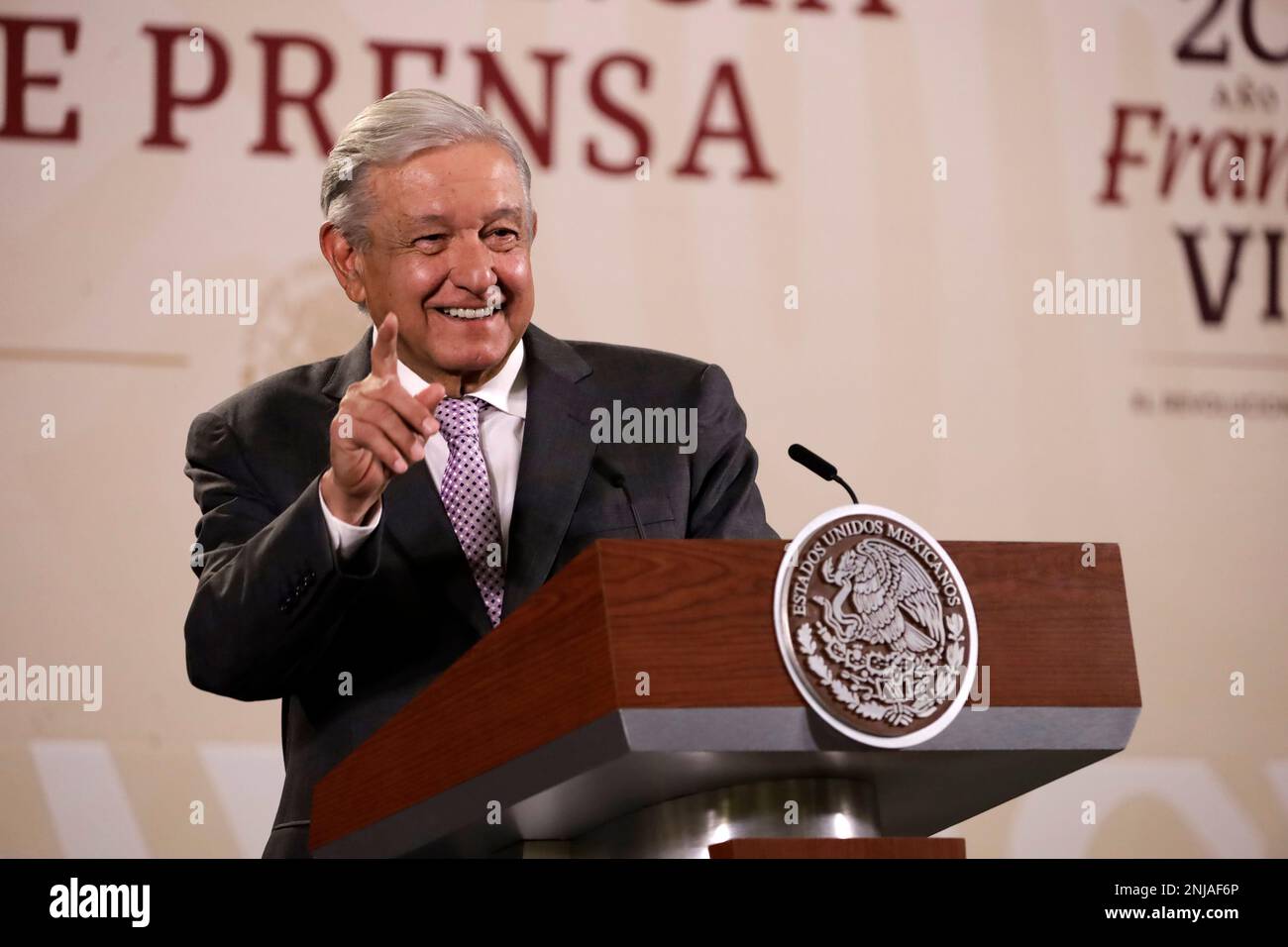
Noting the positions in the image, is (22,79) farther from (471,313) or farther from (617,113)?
(471,313)

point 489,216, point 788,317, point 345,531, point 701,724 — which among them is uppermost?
point 788,317

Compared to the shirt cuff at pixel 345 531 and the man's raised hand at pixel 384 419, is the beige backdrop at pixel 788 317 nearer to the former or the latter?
the shirt cuff at pixel 345 531

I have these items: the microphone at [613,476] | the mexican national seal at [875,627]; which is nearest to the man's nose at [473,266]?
the microphone at [613,476]

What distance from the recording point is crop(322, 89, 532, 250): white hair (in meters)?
2.23

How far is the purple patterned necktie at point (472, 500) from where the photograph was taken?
83.4 inches

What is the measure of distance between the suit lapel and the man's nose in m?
0.15

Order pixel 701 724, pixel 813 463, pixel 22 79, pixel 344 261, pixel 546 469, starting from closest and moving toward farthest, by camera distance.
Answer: pixel 701 724 → pixel 813 463 → pixel 546 469 → pixel 344 261 → pixel 22 79

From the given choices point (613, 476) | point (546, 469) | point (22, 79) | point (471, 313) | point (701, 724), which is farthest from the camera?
point (22, 79)

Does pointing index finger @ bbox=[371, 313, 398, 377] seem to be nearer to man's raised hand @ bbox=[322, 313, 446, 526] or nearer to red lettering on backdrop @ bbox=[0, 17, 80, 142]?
man's raised hand @ bbox=[322, 313, 446, 526]

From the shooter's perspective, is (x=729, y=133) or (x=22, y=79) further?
(x=729, y=133)

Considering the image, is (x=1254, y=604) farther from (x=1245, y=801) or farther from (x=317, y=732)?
(x=317, y=732)

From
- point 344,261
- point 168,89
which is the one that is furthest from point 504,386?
point 168,89

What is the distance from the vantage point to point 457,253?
2219 millimetres

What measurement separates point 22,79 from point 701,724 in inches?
109
